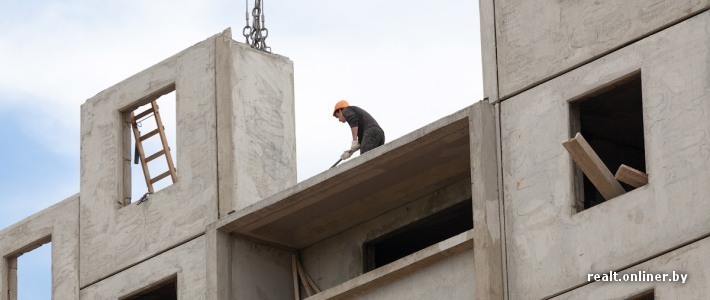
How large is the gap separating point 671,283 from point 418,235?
7.54 m

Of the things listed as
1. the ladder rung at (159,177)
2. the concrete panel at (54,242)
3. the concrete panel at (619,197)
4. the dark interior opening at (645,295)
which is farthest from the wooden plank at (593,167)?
the concrete panel at (54,242)

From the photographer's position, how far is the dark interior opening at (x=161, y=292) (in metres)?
33.1

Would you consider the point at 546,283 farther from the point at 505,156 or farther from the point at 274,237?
the point at 274,237

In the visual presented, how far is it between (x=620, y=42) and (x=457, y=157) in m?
3.85

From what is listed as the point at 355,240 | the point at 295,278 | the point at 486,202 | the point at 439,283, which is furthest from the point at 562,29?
the point at 295,278

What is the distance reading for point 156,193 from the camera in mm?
33562

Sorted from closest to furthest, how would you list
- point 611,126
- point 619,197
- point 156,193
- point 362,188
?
point 619,197
point 611,126
point 362,188
point 156,193

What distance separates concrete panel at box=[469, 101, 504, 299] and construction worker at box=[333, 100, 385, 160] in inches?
149

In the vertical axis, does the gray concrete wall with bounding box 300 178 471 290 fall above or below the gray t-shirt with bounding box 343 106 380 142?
below

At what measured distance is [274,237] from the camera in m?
32.9

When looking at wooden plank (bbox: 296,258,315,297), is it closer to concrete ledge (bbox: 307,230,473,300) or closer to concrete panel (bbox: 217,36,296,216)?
concrete panel (bbox: 217,36,296,216)

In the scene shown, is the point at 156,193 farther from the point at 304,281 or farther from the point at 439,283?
the point at 439,283

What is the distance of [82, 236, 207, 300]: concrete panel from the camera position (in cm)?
3231

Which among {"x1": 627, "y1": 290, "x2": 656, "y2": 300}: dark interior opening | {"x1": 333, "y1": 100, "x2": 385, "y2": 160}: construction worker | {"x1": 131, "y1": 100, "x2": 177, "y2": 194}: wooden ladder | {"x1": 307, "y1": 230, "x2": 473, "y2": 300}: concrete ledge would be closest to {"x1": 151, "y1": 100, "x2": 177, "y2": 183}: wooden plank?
{"x1": 131, "y1": 100, "x2": 177, "y2": 194}: wooden ladder
